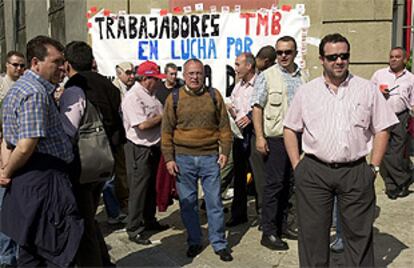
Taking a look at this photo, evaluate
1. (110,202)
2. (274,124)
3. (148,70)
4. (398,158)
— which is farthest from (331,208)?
(398,158)

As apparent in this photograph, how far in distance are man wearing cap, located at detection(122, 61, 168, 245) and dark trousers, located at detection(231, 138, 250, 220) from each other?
109 cm

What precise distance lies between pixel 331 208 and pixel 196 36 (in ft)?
14.5

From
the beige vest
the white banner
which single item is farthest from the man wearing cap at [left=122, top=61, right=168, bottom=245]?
the white banner

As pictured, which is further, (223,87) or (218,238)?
(223,87)

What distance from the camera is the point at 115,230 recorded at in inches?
234

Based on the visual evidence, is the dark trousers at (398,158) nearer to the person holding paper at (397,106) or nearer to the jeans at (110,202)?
the person holding paper at (397,106)

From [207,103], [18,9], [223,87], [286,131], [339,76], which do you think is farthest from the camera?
[18,9]

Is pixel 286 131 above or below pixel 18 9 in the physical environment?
below

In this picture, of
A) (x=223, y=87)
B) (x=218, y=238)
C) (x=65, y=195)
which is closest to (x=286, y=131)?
(x=218, y=238)

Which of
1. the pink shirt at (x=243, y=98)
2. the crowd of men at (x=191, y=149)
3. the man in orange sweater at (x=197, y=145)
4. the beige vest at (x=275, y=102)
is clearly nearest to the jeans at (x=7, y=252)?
the crowd of men at (x=191, y=149)

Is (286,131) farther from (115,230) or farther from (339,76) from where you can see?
(115,230)

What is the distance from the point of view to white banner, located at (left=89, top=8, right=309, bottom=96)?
7461 mm

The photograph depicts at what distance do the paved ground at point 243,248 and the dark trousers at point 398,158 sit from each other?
690 millimetres

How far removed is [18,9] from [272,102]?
45.9ft
